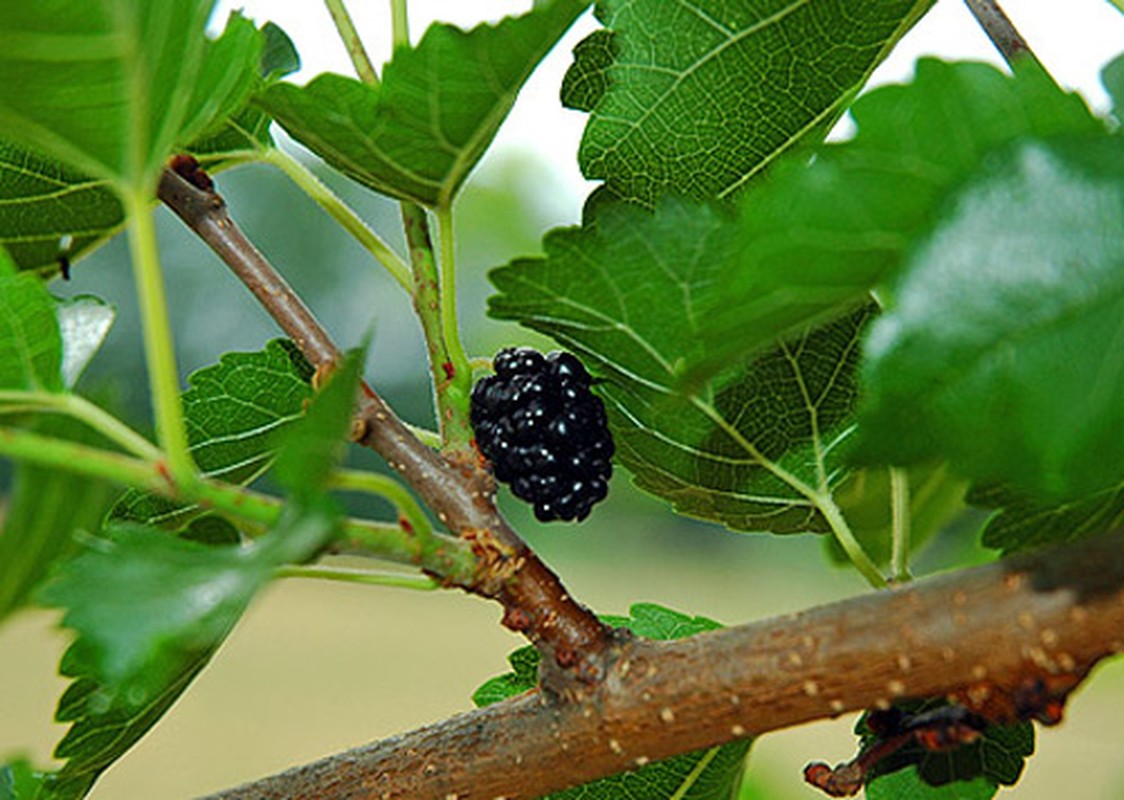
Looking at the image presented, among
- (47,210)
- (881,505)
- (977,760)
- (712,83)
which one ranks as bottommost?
(977,760)

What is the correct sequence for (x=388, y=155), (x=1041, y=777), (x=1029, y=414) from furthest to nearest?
1. (x=1041, y=777)
2. (x=388, y=155)
3. (x=1029, y=414)

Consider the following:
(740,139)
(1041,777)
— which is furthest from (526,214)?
(740,139)

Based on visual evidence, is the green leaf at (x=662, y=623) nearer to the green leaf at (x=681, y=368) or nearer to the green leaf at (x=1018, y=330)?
the green leaf at (x=681, y=368)

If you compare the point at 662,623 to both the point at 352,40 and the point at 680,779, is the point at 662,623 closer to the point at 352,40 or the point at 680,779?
the point at 680,779

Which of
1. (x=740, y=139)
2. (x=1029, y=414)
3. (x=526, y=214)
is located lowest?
(x=1029, y=414)

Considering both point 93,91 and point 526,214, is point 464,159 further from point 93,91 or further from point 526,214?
point 526,214

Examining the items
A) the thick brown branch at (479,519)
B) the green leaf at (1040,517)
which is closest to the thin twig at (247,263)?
the thick brown branch at (479,519)

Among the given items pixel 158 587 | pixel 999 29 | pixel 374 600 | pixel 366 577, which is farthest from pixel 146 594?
pixel 374 600
